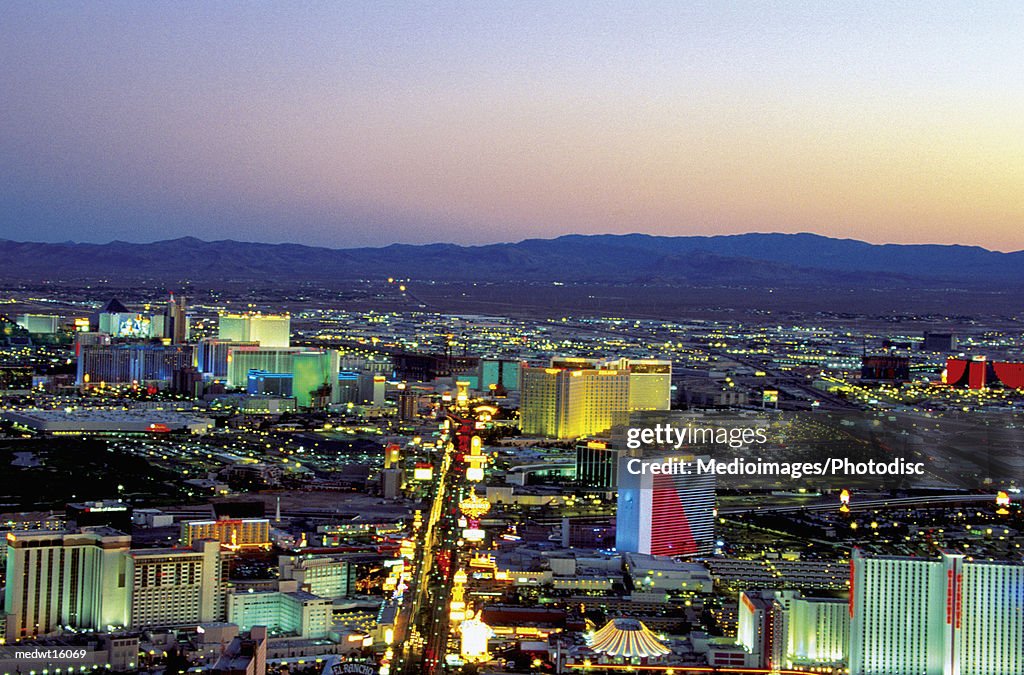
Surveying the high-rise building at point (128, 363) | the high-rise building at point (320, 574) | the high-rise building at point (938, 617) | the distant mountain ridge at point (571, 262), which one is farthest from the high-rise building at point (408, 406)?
the distant mountain ridge at point (571, 262)

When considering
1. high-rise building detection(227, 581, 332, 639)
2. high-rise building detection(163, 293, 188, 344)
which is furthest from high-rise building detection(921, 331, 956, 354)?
high-rise building detection(227, 581, 332, 639)

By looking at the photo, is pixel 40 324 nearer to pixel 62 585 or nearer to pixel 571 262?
pixel 62 585

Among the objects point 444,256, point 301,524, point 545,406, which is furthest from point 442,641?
point 444,256

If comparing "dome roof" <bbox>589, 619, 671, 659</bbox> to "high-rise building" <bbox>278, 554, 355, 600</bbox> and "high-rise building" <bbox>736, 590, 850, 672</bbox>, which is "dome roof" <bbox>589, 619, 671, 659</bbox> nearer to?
"high-rise building" <bbox>736, 590, 850, 672</bbox>

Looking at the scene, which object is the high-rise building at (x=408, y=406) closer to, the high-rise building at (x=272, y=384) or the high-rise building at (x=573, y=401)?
the high-rise building at (x=272, y=384)

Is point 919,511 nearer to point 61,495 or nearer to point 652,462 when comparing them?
point 652,462
